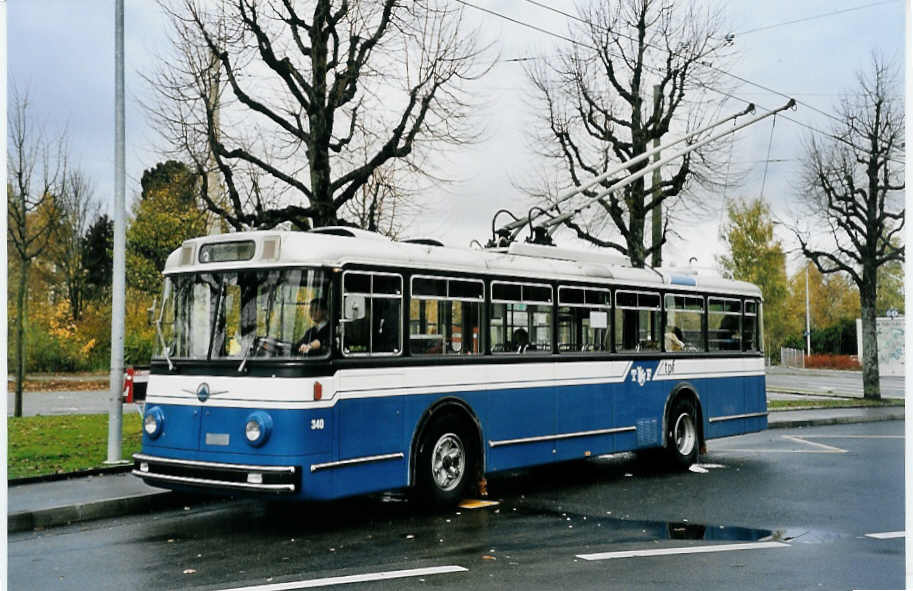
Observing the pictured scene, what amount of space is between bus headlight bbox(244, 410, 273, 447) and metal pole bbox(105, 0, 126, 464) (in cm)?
469

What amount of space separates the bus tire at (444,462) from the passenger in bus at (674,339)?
4.74 metres

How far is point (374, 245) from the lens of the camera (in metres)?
10.5

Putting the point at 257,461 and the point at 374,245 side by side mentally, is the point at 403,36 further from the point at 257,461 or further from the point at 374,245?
the point at 257,461

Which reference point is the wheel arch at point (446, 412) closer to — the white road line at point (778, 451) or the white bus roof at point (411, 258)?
the white bus roof at point (411, 258)

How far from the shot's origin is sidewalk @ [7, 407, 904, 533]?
10.3 m

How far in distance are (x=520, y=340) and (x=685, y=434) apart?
4466mm

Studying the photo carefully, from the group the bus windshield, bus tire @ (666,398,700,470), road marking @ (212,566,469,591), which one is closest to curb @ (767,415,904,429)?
bus tire @ (666,398,700,470)

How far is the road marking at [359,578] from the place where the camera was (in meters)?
7.43

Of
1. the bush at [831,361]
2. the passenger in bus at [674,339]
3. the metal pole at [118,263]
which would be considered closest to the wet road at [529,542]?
the passenger in bus at [674,339]

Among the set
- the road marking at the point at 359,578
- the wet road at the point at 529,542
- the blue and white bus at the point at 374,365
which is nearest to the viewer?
the road marking at the point at 359,578

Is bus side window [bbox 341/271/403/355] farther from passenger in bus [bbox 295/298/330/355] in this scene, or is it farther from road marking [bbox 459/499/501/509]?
road marking [bbox 459/499/501/509]

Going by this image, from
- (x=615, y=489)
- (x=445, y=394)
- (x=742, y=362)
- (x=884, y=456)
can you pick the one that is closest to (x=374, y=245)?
(x=445, y=394)

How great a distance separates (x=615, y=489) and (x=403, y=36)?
381 inches

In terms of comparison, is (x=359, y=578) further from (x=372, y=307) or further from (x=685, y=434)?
(x=685, y=434)
